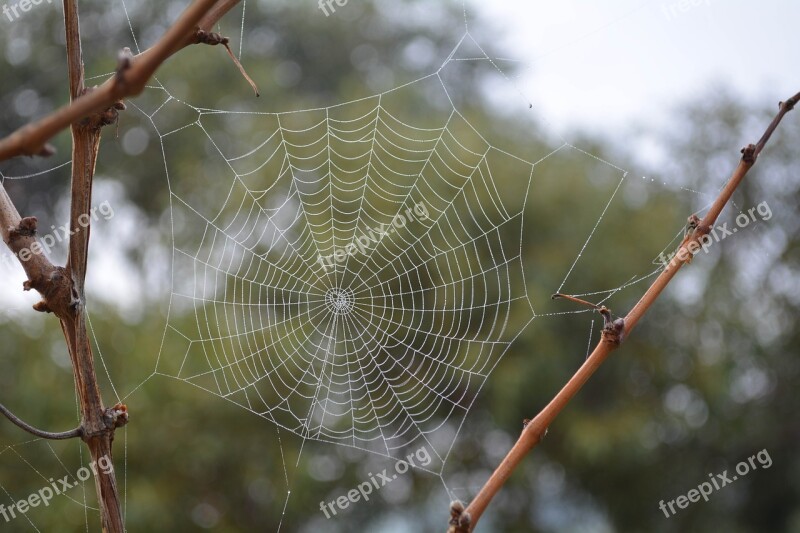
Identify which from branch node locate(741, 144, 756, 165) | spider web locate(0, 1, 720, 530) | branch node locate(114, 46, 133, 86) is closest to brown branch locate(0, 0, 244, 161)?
branch node locate(114, 46, 133, 86)

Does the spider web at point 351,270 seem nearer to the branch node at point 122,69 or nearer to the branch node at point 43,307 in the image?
the branch node at point 43,307

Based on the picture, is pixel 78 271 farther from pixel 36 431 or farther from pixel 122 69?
pixel 122 69

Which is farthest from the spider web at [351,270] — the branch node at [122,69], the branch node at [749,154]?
the branch node at [122,69]

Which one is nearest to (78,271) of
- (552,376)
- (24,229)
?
(24,229)

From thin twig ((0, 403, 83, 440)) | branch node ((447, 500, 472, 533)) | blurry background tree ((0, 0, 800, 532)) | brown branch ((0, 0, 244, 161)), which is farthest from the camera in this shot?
blurry background tree ((0, 0, 800, 532))

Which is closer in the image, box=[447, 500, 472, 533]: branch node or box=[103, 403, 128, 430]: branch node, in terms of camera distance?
box=[447, 500, 472, 533]: branch node

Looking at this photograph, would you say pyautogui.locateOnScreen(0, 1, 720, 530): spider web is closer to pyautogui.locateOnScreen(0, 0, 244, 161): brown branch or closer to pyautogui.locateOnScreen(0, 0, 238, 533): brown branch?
pyautogui.locateOnScreen(0, 0, 238, 533): brown branch
